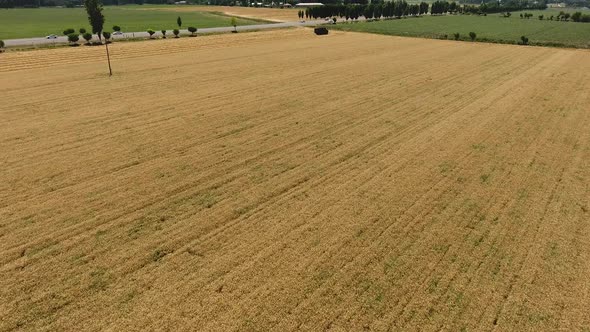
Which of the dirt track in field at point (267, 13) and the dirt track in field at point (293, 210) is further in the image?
the dirt track in field at point (267, 13)

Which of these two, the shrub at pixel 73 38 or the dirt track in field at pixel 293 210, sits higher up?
the shrub at pixel 73 38

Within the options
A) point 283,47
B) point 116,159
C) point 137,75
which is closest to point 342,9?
point 283,47

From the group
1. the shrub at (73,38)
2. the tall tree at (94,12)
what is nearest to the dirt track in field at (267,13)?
the shrub at (73,38)

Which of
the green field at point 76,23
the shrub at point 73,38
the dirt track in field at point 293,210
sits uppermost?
the green field at point 76,23

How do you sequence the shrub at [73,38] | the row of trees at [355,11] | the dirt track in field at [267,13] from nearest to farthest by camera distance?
the shrub at [73,38] → the row of trees at [355,11] → the dirt track in field at [267,13]

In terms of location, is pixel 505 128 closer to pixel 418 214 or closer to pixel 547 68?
pixel 418 214

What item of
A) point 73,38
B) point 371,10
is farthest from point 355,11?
point 73,38

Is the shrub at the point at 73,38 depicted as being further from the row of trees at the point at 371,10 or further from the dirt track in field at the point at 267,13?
the row of trees at the point at 371,10

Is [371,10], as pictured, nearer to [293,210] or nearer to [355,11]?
[355,11]
